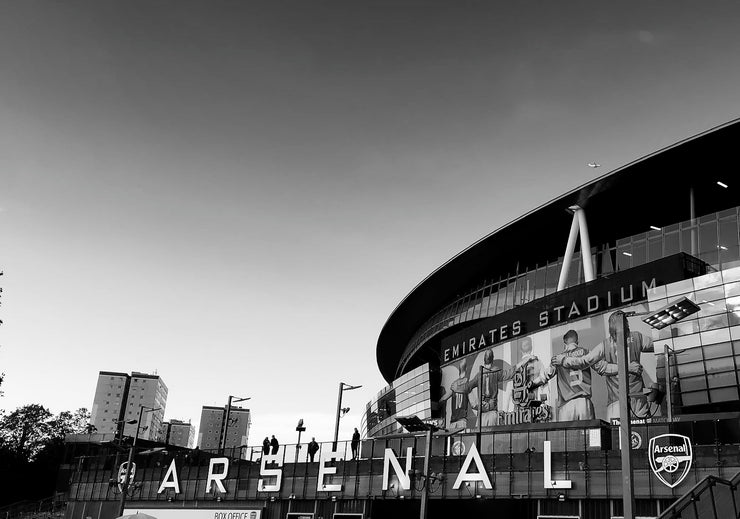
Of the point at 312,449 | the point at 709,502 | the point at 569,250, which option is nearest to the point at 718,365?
the point at 569,250

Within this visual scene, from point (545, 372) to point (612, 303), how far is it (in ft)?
25.2

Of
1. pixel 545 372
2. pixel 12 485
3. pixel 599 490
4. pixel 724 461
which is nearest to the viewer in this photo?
pixel 724 461

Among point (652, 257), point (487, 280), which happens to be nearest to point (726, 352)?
point (652, 257)

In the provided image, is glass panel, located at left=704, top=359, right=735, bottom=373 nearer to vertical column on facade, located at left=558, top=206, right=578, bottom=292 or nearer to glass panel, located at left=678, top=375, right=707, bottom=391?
glass panel, located at left=678, top=375, right=707, bottom=391

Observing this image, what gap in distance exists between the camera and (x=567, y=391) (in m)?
51.8

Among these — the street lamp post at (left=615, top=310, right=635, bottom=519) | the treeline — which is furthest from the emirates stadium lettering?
the treeline

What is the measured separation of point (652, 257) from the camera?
182 feet

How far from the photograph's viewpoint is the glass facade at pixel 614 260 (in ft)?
166

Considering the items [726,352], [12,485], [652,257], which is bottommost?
[12,485]

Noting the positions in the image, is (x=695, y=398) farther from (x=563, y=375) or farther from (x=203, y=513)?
(x=203, y=513)

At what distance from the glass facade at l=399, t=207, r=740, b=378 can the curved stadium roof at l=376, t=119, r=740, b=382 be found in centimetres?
124

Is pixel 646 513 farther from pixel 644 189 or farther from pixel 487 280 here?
pixel 487 280

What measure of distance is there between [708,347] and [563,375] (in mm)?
11989

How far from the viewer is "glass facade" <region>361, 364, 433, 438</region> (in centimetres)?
7319
